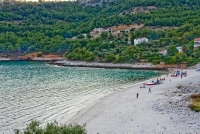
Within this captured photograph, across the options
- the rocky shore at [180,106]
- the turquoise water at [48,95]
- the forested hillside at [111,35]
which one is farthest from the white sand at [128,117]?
the forested hillside at [111,35]

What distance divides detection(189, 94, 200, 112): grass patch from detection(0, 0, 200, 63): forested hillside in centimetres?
4845

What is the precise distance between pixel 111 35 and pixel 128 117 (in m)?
101

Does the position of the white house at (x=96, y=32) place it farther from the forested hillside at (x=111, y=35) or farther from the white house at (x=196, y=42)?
the white house at (x=196, y=42)

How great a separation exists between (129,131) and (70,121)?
29.4ft

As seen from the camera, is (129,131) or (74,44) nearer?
(129,131)

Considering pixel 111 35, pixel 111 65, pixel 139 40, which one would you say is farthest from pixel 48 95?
pixel 111 35

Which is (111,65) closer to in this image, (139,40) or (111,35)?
(139,40)

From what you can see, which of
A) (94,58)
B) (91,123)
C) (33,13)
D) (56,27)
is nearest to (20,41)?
(56,27)

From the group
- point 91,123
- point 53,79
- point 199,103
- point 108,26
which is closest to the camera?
point 91,123

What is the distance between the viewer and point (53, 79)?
236ft

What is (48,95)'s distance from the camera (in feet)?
173

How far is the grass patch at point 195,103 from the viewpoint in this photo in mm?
36225

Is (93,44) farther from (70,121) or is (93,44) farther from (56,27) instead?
(70,121)

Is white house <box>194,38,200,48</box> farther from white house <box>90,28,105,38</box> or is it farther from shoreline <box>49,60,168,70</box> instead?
white house <box>90,28,105,38</box>
